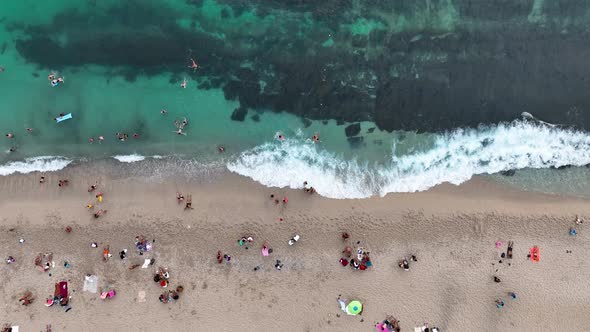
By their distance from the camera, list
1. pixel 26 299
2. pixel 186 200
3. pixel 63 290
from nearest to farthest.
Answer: pixel 26 299
pixel 63 290
pixel 186 200

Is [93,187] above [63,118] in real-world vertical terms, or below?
below

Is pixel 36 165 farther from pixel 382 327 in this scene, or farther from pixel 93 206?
pixel 382 327

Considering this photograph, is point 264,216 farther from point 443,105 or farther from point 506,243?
point 506,243

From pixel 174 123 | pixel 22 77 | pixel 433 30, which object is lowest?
pixel 174 123

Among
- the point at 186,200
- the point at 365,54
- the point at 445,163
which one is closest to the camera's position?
the point at 186,200

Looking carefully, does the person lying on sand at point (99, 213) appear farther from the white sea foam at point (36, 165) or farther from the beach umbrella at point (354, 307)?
the beach umbrella at point (354, 307)

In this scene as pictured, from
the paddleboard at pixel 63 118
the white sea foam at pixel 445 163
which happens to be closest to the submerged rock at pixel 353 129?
the white sea foam at pixel 445 163

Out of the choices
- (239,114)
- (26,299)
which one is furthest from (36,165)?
(239,114)

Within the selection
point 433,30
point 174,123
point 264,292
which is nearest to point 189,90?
point 174,123
